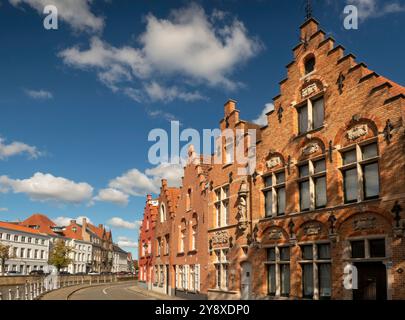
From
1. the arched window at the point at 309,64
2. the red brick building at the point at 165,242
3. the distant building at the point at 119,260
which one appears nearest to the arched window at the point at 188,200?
the red brick building at the point at 165,242

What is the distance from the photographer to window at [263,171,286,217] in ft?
66.9

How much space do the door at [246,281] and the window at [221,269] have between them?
1.92 metres

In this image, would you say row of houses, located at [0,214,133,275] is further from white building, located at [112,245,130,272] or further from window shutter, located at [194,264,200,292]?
window shutter, located at [194,264,200,292]

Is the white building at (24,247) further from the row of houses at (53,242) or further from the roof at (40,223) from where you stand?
the roof at (40,223)

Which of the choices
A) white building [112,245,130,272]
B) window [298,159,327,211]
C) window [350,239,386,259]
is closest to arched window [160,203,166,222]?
window [298,159,327,211]

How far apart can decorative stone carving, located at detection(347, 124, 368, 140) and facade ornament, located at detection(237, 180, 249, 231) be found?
7162 mm

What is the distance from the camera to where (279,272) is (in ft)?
65.4

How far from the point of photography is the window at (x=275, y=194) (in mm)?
20406

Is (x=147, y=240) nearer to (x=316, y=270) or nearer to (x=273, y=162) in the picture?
(x=273, y=162)
